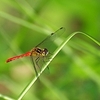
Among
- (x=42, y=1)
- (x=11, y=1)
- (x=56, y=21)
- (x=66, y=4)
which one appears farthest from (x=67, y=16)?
(x=11, y=1)

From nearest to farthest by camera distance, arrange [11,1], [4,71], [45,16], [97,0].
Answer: [11,1], [4,71], [97,0], [45,16]

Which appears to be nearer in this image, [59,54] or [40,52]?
[40,52]

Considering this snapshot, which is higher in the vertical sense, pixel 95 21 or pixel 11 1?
pixel 95 21

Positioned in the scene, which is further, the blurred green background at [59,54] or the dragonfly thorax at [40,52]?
the blurred green background at [59,54]

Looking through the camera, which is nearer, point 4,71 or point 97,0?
point 4,71

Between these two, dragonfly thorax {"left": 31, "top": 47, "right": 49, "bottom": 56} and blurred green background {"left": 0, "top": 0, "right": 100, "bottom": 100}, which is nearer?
dragonfly thorax {"left": 31, "top": 47, "right": 49, "bottom": 56}

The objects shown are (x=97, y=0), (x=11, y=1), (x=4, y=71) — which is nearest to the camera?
(x=11, y=1)

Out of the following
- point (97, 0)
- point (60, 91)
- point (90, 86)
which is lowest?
point (60, 91)

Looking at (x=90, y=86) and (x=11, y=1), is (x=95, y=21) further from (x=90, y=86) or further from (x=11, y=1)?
(x=11, y=1)
